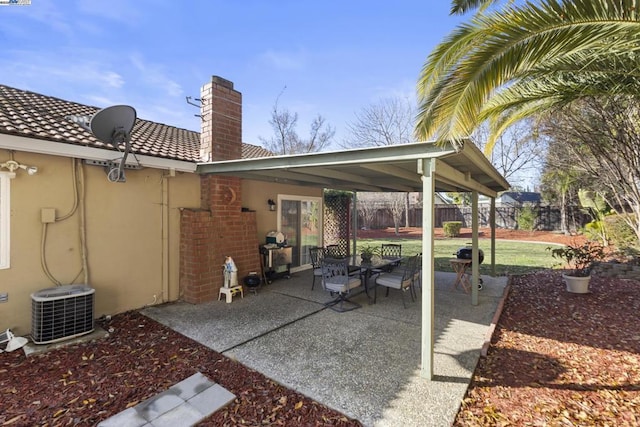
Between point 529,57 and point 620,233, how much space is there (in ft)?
46.5

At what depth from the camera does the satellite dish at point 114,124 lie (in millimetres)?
4597

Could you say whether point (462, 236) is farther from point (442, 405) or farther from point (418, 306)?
point (442, 405)

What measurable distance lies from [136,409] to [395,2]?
8.46m

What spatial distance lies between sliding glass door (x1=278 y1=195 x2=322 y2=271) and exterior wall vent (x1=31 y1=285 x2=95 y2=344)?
5223 mm

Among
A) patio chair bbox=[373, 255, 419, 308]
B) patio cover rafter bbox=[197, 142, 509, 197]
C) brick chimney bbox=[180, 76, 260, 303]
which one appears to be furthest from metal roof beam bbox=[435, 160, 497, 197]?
brick chimney bbox=[180, 76, 260, 303]

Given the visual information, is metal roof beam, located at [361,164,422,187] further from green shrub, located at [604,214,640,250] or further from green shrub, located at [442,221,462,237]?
green shrub, located at [442,221,462,237]

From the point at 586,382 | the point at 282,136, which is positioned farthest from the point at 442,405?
the point at 282,136

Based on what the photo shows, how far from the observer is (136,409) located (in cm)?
310

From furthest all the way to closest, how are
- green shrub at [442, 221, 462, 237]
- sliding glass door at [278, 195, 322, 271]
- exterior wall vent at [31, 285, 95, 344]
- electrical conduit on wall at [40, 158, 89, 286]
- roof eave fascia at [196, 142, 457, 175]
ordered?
green shrub at [442, 221, 462, 237], sliding glass door at [278, 195, 322, 271], electrical conduit on wall at [40, 158, 89, 286], exterior wall vent at [31, 285, 95, 344], roof eave fascia at [196, 142, 457, 175]

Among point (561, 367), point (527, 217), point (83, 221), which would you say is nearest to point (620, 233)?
point (527, 217)

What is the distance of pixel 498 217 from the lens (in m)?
25.6

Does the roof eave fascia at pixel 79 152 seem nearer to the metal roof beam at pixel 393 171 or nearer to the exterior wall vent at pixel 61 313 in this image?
the exterior wall vent at pixel 61 313

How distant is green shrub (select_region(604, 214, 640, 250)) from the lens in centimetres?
1209

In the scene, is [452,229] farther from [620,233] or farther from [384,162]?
[384,162]
